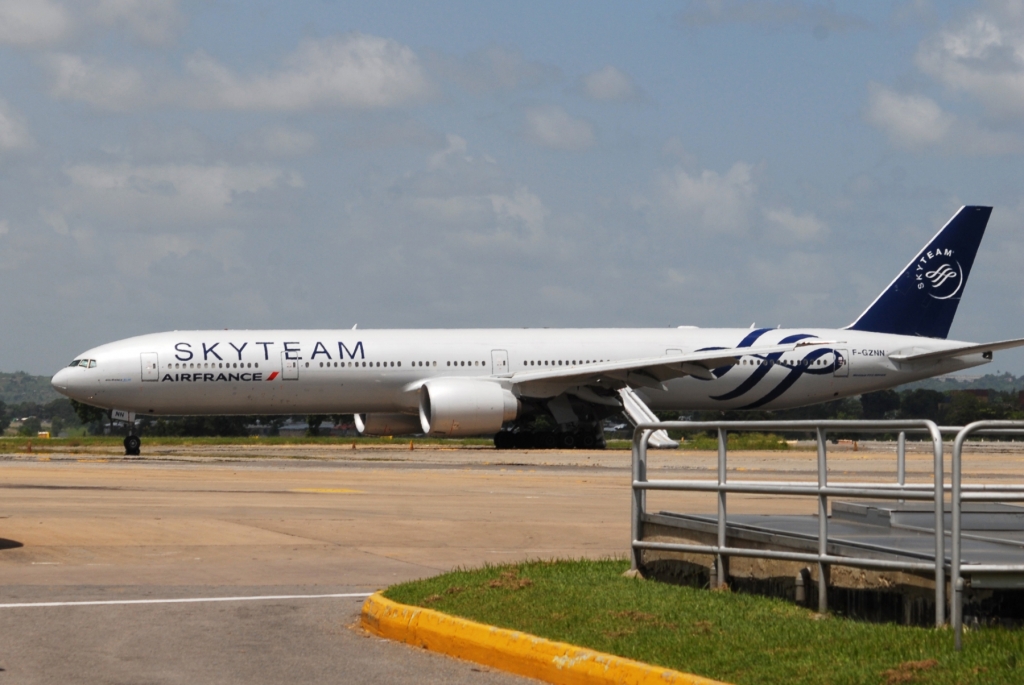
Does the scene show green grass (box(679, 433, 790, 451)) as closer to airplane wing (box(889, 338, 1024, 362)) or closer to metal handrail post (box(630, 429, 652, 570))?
airplane wing (box(889, 338, 1024, 362))

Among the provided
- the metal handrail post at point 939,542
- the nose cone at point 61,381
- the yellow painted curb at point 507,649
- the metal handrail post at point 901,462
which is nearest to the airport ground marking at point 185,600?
the yellow painted curb at point 507,649

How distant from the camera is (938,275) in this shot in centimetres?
4362

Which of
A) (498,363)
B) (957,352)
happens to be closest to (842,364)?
(957,352)

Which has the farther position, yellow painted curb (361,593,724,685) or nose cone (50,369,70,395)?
nose cone (50,369,70,395)

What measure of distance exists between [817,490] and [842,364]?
33.4 metres

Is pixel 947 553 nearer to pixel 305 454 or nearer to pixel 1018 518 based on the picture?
pixel 1018 518

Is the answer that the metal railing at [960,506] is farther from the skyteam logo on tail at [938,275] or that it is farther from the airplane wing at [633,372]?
the skyteam logo on tail at [938,275]

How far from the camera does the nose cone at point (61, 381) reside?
35.4 metres

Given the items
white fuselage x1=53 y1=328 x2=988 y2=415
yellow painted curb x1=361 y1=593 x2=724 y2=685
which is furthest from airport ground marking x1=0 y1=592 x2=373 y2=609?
white fuselage x1=53 y1=328 x2=988 y2=415

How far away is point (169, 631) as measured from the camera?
8.74 meters

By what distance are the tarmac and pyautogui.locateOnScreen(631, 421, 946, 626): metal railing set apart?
0.61m

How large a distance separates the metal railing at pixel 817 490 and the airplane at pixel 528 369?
24914mm

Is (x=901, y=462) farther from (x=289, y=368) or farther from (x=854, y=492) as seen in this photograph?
(x=289, y=368)

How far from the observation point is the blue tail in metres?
43.1
